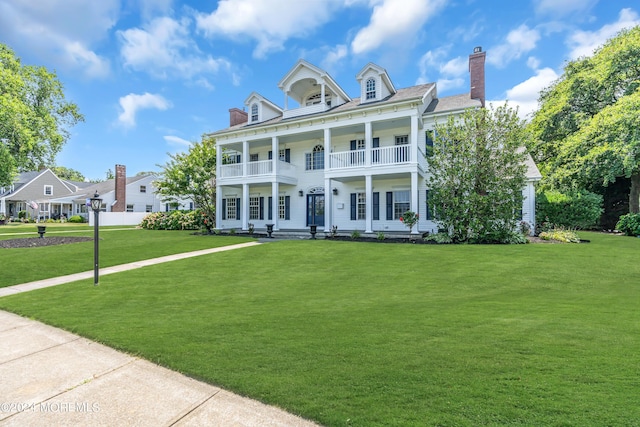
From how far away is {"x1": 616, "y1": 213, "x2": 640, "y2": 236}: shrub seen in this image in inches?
651

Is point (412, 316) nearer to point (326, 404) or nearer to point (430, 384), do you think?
point (430, 384)

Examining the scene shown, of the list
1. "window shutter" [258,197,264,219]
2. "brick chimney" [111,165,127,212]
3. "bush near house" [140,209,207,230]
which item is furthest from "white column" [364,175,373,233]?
"brick chimney" [111,165,127,212]

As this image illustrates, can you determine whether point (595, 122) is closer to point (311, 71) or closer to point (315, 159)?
point (315, 159)

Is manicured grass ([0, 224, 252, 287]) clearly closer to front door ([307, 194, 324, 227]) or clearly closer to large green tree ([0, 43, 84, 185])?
front door ([307, 194, 324, 227])

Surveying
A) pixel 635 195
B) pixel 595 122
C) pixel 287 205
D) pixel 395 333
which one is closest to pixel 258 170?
pixel 287 205

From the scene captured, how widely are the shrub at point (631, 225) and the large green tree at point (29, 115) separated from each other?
131ft

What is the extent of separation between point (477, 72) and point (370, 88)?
6122 mm

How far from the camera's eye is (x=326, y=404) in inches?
99.5

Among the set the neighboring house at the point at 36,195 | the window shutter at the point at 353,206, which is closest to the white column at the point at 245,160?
the window shutter at the point at 353,206

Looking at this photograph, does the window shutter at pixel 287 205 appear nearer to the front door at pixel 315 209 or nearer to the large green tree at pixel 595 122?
the front door at pixel 315 209

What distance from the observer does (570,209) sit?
1764 centimetres

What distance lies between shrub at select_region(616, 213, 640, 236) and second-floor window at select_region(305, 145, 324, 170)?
671 inches

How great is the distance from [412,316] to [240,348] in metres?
2.65

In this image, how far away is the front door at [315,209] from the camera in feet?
62.1
